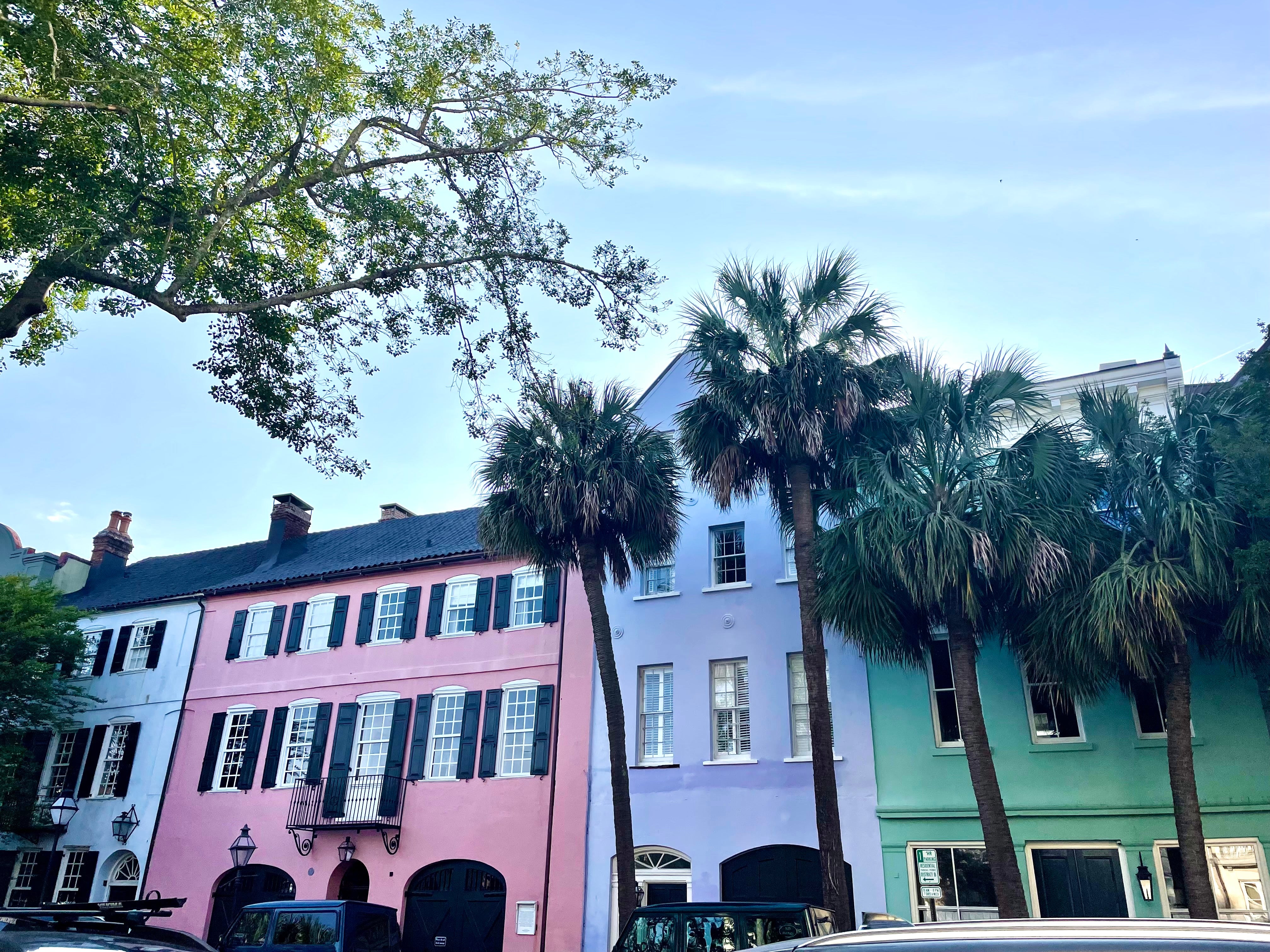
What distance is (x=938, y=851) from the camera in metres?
17.6

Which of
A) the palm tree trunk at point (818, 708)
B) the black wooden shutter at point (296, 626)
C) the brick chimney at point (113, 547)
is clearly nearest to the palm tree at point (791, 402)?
the palm tree trunk at point (818, 708)

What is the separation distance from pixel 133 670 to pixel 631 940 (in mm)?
21979

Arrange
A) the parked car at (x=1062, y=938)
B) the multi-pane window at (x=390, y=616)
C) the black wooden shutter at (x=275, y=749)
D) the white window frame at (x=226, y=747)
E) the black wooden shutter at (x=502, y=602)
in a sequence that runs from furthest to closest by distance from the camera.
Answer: the multi-pane window at (x=390, y=616), the white window frame at (x=226, y=747), the black wooden shutter at (x=275, y=749), the black wooden shutter at (x=502, y=602), the parked car at (x=1062, y=938)

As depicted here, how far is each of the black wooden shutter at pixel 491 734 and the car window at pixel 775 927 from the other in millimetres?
11943

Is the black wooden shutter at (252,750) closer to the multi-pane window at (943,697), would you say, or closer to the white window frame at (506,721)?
the white window frame at (506,721)

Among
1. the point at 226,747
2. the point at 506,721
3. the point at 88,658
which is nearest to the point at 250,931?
the point at 506,721

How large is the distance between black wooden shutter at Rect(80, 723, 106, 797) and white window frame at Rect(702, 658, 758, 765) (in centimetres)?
1782

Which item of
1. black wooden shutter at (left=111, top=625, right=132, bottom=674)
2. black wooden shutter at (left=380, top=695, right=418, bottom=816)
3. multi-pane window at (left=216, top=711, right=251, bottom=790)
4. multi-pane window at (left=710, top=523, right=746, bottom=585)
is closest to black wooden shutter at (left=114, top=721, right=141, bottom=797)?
black wooden shutter at (left=111, top=625, right=132, bottom=674)

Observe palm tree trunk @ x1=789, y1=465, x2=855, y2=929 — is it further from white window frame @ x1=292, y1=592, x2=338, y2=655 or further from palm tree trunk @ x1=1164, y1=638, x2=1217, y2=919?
white window frame @ x1=292, y1=592, x2=338, y2=655

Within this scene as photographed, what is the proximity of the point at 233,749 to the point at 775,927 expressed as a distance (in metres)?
19.1

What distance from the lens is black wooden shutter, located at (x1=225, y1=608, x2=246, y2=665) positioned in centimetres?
2678

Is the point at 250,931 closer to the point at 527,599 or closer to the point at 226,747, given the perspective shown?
the point at 527,599

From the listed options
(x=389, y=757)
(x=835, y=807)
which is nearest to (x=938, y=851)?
(x=835, y=807)

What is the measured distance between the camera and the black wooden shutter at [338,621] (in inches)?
1003
